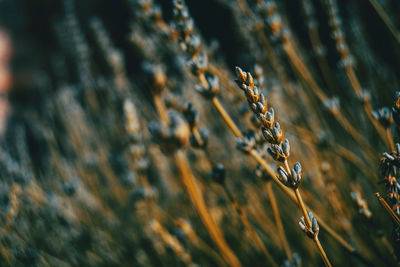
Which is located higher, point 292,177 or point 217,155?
point 217,155

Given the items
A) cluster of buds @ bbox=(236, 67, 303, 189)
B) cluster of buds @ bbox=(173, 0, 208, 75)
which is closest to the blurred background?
cluster of buds @ bbox=(173, 0, 208, 75)

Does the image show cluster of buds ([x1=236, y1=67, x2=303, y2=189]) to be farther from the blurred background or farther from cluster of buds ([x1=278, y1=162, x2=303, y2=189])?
the blurred background

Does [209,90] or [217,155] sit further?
[217,155]

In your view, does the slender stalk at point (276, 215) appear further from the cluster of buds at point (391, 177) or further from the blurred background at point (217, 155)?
the cluster of buds at point (391, 177)

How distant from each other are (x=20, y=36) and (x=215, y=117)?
3.40 metres

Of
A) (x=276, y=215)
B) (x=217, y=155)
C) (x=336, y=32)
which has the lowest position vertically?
(x=276, y=215)

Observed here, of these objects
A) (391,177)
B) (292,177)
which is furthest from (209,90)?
(391,177)

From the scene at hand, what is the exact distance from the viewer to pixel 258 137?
0.67 meters

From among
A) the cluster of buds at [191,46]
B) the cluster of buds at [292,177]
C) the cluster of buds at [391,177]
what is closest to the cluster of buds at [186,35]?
the cluster of buds at [191,46]

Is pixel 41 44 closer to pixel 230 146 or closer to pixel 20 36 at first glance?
pixel 20 36

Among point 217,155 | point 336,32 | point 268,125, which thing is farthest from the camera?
point 217,155

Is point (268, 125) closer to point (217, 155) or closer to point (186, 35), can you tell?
point (186, 35)

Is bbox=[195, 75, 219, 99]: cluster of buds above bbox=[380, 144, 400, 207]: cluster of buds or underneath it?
above

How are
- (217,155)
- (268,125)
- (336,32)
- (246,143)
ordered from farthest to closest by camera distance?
(217,155) → (336,32) → (246,143) → (268,125)
